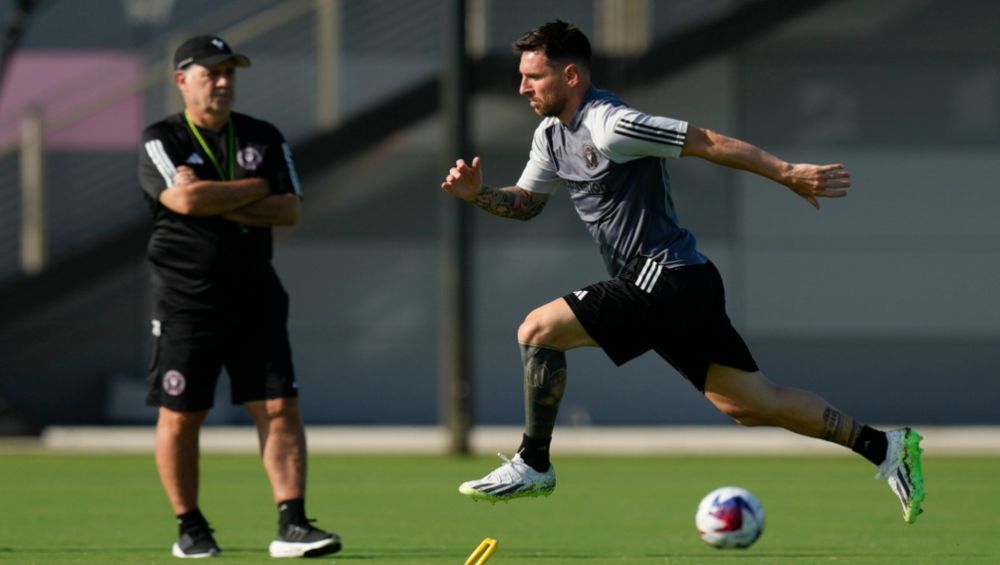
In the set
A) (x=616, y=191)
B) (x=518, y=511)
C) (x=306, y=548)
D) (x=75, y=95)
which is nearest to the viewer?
(x=616, y=191)

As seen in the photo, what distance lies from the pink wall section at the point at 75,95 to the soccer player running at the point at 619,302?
1408cm

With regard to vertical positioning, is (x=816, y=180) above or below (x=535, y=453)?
above

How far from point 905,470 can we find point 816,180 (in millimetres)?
1496

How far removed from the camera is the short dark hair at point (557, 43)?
25.9ft

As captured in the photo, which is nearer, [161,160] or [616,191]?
[616,191]

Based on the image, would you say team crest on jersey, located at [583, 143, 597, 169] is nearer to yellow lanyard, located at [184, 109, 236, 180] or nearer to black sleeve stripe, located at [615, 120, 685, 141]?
black sleeve stripe, located at [615, 120, 685, 141]

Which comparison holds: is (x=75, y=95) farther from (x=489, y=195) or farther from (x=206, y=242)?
(x=489, y=195)

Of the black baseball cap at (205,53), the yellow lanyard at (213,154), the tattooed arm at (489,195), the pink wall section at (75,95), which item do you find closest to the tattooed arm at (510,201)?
the tattooed arm at (489,195)

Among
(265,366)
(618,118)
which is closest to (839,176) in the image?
(618,118)

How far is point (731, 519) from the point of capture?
27.4 ft

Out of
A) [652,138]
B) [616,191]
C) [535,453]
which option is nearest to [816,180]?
[652,138]

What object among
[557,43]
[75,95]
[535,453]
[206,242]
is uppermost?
[75,95]

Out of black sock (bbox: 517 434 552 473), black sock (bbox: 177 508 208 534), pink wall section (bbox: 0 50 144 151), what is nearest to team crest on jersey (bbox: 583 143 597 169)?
black sock (bbox: 517 434 552 473)

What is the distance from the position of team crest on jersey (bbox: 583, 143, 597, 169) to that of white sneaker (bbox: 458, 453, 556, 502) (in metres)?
1.26
